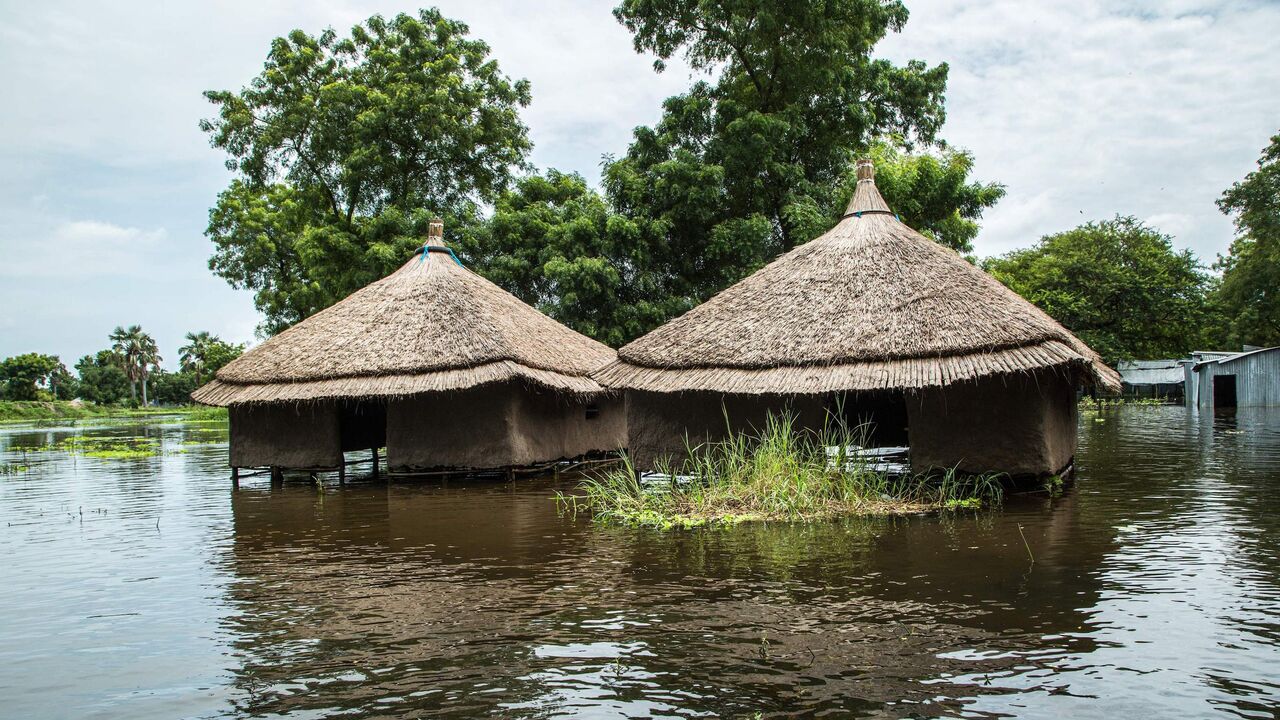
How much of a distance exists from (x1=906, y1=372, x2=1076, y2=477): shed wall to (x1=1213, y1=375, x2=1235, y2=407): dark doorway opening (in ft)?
95.5

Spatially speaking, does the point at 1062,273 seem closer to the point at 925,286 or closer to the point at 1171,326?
the point at 1171,326

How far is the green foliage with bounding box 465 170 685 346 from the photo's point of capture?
21.0 meters

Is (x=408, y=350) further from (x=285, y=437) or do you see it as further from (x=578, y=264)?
(x=578, y=264)

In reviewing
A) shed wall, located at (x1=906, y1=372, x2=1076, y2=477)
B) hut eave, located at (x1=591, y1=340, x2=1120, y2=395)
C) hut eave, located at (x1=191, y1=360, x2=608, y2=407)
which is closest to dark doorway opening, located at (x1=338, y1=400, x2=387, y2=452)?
hut eave, located at (x1=191, y1=360, x2=608, y2=407)

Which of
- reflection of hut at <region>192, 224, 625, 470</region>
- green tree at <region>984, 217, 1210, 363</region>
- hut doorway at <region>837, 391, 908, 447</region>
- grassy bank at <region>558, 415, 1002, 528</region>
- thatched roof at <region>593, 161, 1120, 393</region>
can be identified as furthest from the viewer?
green tree at <region>984, 217, 1210, 363</region>

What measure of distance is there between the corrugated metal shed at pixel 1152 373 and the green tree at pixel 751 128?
93.9 ft

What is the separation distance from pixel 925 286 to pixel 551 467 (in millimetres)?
6815

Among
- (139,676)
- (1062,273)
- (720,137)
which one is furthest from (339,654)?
(1062,273)

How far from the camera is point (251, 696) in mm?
4316

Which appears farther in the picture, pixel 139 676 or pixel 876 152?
pixel 876 152

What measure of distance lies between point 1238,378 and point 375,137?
96.8 feet

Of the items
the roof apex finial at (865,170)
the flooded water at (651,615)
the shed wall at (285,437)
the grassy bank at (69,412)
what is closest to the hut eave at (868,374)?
the flooded water at (651,615)

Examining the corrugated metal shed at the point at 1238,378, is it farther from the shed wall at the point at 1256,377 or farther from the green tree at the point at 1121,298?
the green tree at the point at 1121,298

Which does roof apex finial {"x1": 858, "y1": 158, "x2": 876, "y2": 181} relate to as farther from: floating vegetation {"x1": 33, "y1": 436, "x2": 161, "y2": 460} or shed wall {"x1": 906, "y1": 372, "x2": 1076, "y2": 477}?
floating vegetation {"x1": 33, "y1": 436, "x2": 161, "y2": 460}
